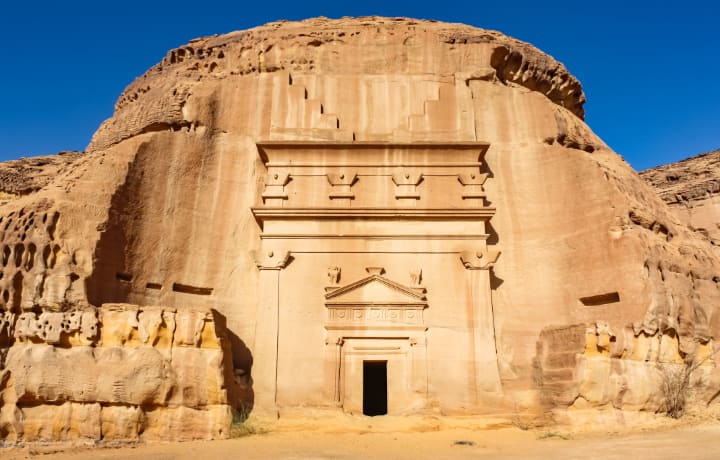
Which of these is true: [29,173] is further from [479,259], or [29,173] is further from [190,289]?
[479,259]

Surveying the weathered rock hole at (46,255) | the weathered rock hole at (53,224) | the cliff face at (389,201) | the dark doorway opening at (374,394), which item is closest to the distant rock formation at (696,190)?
the cliff face at (389,201)

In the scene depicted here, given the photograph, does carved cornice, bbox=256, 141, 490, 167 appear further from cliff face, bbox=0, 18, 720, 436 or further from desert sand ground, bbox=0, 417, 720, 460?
desert sand ground, bbox=0, 417, 720, 460

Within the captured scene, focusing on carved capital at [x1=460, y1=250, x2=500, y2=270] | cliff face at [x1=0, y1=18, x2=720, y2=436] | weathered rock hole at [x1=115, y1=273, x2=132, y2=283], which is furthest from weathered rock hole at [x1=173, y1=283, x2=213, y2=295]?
→ carved capital at [x1=460, y1=250, x2=500, y2=270]

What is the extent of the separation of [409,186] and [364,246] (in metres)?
2.64

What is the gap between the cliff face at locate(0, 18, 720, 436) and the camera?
57.6 ft

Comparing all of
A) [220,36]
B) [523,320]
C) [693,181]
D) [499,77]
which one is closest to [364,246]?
[523,320]

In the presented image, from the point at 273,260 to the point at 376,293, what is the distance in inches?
132

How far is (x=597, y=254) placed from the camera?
772 inches

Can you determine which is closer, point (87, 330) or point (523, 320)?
point (87, 330)

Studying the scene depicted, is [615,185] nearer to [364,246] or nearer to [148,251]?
[364,246]

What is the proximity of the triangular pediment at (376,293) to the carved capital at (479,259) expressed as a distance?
1.72 meters

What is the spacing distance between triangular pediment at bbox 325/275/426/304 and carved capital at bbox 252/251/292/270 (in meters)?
1.72

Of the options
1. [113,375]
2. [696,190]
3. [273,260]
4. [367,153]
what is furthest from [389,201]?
[696,190]

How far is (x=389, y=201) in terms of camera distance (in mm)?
21047
